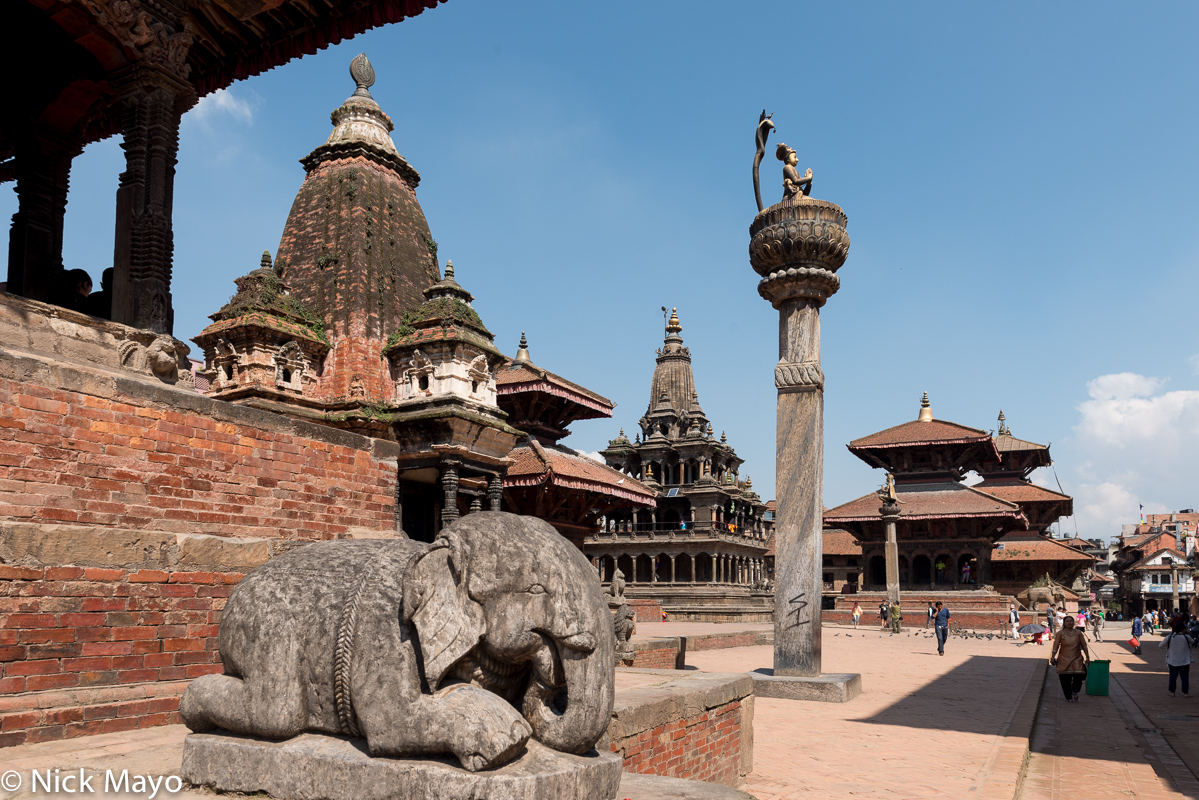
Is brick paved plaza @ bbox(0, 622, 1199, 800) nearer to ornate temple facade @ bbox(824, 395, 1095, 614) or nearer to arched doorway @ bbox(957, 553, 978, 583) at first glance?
ornate temple facade @ bbox(824, 395, 1095, 614)

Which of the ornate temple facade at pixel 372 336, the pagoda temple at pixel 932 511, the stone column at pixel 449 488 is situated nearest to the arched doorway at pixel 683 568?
the pagoda temple at pixel 932 511

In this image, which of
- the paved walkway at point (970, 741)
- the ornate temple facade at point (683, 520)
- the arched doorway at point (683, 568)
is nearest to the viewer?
the paved walkway at point (970, 741)

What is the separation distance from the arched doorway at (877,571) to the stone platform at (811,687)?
29018 millimetres

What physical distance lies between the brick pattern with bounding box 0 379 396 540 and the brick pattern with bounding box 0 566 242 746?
19.5 inches

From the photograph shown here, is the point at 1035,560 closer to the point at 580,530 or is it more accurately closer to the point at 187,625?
the point at 580,530

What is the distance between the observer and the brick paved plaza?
4961mm

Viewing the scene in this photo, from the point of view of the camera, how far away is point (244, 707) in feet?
10.9

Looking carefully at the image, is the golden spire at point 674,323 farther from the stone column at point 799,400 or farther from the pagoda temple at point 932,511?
the stone column at point 799,400

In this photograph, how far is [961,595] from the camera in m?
33.9

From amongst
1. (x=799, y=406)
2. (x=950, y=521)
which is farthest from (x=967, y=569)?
(x=799, y=406)

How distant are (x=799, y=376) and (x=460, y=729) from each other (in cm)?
956

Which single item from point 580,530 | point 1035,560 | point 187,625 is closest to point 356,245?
point 580,530

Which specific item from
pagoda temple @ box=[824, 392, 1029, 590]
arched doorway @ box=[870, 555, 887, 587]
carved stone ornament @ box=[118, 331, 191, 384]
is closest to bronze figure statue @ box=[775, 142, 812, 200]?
carved stone ornament @ box=[118, 331, 191, 384]

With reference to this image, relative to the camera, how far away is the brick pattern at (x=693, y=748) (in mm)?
5250
